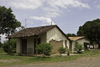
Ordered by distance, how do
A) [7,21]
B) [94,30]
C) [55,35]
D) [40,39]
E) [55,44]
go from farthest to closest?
[94,30]
[7,21]
[55,35]
[55,44]
[40,39]

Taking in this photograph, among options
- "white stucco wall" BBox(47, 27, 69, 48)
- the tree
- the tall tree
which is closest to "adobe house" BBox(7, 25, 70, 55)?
"white stucco wall" BBox(47, 27, 69, 48)

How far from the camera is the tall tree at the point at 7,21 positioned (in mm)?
30764

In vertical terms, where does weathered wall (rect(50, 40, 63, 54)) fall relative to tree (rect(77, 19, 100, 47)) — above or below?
below

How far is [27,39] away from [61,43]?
5.47 m

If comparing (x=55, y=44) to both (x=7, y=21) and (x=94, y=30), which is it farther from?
(x=94, y=30)

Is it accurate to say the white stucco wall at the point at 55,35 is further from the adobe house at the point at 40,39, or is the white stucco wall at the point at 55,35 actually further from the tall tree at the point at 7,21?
the tall tree at the point at 7,21

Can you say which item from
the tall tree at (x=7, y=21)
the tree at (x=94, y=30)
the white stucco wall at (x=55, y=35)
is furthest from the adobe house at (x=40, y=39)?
the tree at (x=94, y=30)

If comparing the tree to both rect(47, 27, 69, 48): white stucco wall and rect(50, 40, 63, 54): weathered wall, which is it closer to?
rect(47, 27, 69, 48): white stucco wall

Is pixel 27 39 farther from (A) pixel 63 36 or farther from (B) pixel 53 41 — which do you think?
(A) pixel 63 36

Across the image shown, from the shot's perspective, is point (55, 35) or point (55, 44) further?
point (55, 35)

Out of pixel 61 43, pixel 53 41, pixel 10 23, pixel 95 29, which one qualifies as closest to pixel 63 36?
pixel 61 43

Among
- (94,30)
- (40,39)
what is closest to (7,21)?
(40,39)

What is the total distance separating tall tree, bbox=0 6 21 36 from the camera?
30.8 metres

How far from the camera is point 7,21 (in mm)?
32062
